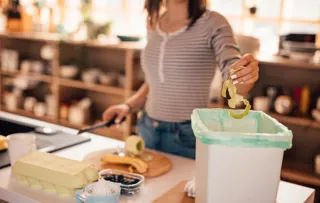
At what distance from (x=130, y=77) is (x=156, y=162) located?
176 cm

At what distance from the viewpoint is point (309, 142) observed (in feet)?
9.13

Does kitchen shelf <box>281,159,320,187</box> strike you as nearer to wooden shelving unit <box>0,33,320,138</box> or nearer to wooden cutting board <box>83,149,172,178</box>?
wooden shelving unit <box>0,33,320,138</box>

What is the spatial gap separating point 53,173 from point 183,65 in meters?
0.69

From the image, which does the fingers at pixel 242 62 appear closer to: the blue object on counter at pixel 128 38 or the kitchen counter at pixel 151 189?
the kitchen counter at pixel 151 189

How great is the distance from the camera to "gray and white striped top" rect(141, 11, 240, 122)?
1.59 metres

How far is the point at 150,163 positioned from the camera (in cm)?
145

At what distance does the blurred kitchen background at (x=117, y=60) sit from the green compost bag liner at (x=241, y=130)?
1.42m

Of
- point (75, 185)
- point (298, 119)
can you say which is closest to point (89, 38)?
point (298, 119)

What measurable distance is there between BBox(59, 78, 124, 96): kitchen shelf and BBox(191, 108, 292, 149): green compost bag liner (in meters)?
2.15

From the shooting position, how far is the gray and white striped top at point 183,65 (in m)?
1.59

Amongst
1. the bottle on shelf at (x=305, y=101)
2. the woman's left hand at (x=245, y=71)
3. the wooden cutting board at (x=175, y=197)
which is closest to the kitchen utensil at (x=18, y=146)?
the wooden cutting board at (x=175, y=197)

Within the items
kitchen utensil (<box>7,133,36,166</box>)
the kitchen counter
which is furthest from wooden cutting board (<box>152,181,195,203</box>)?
kitchen utensil (<box>7,133,36,166</box>)

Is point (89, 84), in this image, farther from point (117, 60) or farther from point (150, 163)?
point (150, 163)

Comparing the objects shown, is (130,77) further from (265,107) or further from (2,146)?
(2,146)
